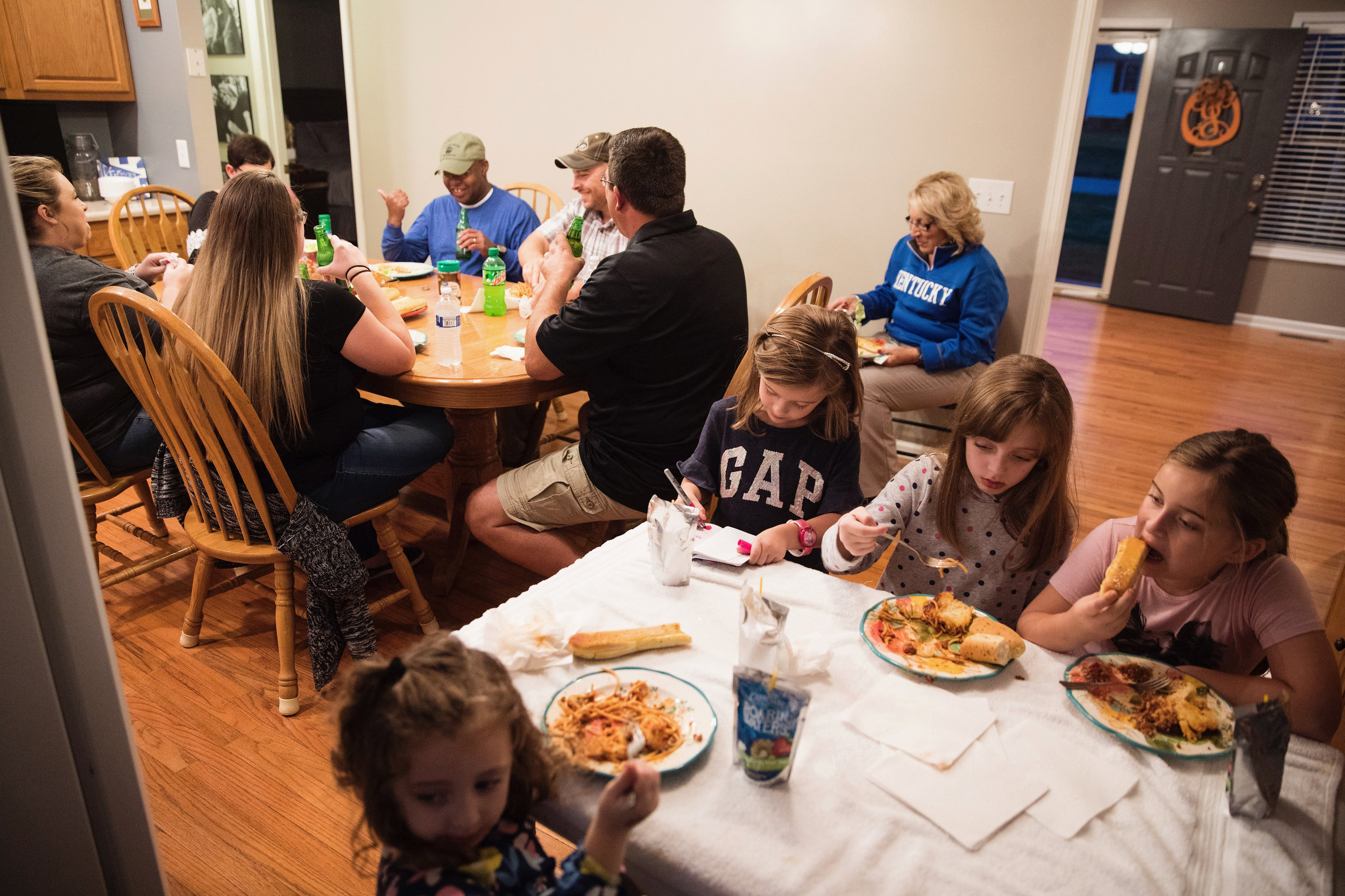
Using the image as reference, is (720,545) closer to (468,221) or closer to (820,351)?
(820,351)

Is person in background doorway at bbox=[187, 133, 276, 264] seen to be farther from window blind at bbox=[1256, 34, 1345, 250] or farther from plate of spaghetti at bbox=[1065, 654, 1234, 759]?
window blind at bbox=[1256, 34, 1345, 250]

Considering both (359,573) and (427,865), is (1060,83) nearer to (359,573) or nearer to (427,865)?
(359,573)

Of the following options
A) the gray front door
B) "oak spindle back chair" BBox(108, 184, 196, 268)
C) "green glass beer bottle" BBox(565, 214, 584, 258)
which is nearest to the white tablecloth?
"green glass beer bottle" BBox(565, 214, 584, 258)

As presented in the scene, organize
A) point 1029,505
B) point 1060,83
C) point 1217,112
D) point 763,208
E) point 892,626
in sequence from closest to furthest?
point 892,626
point 1029,505
point 1060,83
point 763,208
point 1217,112

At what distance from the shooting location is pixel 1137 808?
0.96m

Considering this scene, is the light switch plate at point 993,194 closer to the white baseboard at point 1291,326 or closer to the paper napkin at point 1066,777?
→ the paper napkin at point 1066,777

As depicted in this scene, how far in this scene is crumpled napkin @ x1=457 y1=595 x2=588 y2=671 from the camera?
44.3 inches

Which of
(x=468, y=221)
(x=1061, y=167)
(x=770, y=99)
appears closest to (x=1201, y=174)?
(x=1061, y=167)

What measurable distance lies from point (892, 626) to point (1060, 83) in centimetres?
267

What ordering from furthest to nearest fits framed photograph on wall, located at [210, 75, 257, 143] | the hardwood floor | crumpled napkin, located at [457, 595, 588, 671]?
framed photograph on wall, located at [210, 75, 257, 143] → the hardwood floor → crumpled napkin, located at [457, 595, 588, 671]

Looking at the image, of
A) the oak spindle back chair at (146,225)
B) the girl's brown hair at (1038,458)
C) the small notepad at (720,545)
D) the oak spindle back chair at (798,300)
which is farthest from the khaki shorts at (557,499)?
the oak spindle back chair at (146,225)

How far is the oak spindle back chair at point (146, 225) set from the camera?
11.1 ft

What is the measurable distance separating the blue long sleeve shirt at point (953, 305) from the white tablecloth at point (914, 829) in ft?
6.83

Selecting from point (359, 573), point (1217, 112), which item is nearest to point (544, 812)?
point (359, 573)
